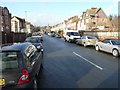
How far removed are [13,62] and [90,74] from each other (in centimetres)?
433

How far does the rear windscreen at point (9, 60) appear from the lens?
5.33 meters

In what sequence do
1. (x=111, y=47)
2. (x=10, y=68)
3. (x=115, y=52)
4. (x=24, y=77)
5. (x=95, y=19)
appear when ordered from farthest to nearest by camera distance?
(x=95, y=19), (x=111, y=47), (x=115, y=52), (x=10, y=68), (x=24, y=77)

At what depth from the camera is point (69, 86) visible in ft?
22.6

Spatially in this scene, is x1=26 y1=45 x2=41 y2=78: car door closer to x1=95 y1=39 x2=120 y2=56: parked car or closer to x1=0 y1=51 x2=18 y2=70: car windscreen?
x1=0 y1=51 x2=18 y2=70: car windscreen

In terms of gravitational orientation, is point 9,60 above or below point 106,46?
above

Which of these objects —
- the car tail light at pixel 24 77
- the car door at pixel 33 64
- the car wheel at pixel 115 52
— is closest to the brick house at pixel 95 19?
the car wheel at pixel 115 52

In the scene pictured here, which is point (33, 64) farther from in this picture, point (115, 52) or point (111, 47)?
point (111, 47)

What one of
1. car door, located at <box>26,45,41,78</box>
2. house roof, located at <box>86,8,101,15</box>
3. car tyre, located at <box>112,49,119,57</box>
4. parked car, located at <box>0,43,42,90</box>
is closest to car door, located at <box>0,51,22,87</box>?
parked car, located at <box>0,43,42,90</box>

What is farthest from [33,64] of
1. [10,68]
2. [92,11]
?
[92,11]

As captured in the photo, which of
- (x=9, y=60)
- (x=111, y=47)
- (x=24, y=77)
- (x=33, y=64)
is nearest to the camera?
(x=24, y=77)

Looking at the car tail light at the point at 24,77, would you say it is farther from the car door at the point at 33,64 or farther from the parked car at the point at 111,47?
the parked car at the point at 111,47

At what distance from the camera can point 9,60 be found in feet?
18.1

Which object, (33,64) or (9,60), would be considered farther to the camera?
(33,64)

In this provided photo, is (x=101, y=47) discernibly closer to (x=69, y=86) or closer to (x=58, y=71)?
(x=58, y=71)
